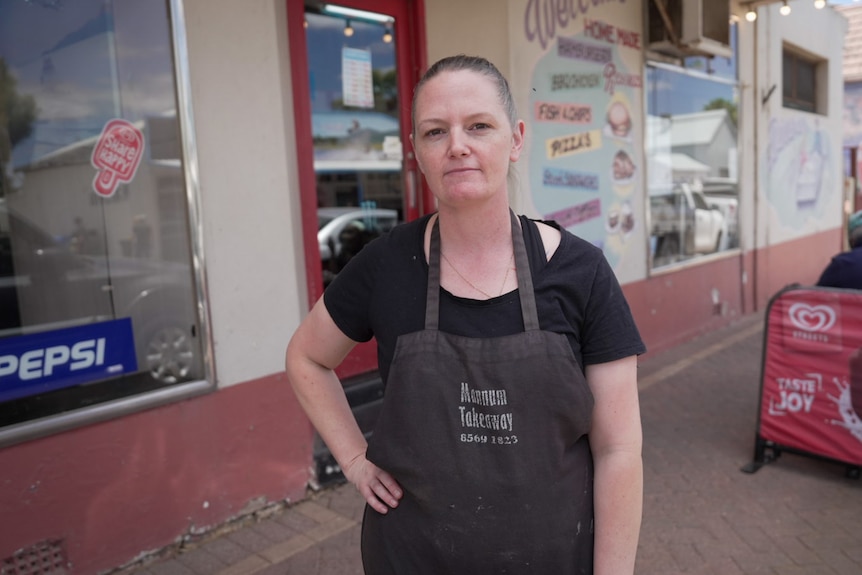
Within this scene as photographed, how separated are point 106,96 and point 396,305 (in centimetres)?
262

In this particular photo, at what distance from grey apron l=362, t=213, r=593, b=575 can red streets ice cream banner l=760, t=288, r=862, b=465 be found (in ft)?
11.1

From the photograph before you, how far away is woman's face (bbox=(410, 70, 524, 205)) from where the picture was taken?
4.85 feet

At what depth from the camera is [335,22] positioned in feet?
15.1

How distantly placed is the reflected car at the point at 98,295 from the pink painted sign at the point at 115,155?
36 centimetres

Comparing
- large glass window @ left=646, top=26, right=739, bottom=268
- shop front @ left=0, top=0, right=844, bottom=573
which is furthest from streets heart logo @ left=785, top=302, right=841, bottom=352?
large glass window @ left=646, top=26, right=739, bottom=268

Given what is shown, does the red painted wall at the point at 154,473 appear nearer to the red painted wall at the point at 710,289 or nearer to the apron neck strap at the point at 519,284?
the apron neck strap at the point at 519,284

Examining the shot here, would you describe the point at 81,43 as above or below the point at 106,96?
above

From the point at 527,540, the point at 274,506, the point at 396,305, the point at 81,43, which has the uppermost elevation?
the point at 81,43

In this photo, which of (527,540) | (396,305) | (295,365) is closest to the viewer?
(527,540)

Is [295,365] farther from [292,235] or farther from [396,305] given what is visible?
[292,235]

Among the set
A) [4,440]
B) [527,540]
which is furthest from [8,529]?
[527,540]

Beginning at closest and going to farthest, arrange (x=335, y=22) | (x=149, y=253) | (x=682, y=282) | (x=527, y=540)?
(x=527, y=540), (x=149, y=253), (x=335, y=22), (x=682, y=282)

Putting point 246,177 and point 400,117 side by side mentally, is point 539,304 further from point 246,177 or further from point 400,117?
point 400,117

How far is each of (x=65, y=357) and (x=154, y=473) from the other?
71 centimetres
